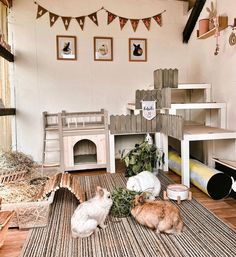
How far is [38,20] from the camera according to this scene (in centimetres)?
380

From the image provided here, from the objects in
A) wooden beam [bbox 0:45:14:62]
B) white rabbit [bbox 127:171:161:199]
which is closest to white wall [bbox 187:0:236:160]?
white rabbit [bbox 127:171:161:199]

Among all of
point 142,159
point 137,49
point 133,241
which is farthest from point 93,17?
point 133,241

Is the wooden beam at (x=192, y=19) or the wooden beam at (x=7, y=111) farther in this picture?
the wooden beam at (x=192, y=19)

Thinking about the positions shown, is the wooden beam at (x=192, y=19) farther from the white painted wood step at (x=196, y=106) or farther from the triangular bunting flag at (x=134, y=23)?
the white painted wood step at (x=196, y=106)

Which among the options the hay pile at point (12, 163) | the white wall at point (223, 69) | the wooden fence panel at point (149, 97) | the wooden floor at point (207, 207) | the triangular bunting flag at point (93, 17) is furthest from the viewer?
the triangular bunting flag at point (93, 17)

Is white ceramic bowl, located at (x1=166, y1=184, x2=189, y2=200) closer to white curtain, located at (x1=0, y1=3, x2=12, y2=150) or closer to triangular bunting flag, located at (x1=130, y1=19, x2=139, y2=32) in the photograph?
white curtain, located at (x1=0, y1=3, x2=12, y2=150)

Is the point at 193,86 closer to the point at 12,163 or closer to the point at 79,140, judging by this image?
the point at 79,140

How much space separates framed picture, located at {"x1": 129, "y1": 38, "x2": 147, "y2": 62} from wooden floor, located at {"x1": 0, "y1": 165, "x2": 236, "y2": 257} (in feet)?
6.76

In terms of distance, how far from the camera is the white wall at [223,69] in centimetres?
291

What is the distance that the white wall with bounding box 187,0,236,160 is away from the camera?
2.91 meters

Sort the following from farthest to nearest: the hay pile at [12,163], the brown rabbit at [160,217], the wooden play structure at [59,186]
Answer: the hay pile at [12,163] → the wooden play structure at [59,186] → the brown rabbit at [160,217]

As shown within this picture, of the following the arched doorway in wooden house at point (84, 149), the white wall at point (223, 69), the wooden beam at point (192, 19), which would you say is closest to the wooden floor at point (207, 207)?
the white wall at point (223, 69)

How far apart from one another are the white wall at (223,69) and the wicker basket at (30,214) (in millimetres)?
2092

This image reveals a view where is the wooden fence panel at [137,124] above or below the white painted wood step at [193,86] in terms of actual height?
below
